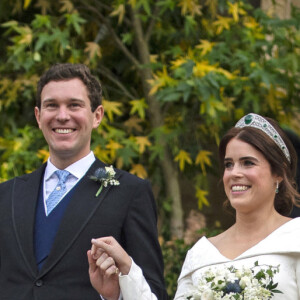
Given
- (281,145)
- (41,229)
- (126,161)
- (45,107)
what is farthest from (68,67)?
(126,161)

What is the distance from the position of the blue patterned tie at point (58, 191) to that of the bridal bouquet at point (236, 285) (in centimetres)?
76

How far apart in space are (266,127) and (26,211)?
3.67 ft

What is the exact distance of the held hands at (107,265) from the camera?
11.1ft

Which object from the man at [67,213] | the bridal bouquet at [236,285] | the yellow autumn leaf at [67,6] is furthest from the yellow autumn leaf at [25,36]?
the bridal bouquet at [236,285]

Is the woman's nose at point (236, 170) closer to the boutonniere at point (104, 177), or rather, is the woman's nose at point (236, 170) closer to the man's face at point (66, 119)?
the boutonniere at point (104, 177)

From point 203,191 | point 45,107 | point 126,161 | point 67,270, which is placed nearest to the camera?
point 67,270

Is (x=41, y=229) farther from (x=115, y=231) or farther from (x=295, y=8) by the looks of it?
(x=295, y=8)

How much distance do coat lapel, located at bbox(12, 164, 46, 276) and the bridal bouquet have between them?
736 millimetres

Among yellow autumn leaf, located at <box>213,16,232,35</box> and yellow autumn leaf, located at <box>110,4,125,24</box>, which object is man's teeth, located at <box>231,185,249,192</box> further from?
yellow autumn leaf, located at <box>213,16,232,35</box>

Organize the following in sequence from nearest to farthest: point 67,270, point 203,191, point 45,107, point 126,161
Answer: point 67,270 → point 45,107 → point 126,161 → point 203,191

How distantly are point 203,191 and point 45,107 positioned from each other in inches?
133

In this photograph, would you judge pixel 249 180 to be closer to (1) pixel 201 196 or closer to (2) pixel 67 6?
(1) pixel 201 196

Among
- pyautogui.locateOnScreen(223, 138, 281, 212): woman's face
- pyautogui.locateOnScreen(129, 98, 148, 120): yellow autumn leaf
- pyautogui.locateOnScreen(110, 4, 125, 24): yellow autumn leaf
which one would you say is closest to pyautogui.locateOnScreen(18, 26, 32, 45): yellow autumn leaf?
pyautogui.locateOnScreen(110, 4, 125, 24): yellow autumn leaf

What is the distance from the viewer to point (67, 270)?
3650 millimetres
